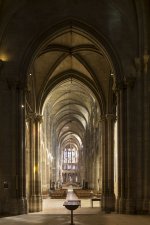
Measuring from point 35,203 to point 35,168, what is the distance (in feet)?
9.06

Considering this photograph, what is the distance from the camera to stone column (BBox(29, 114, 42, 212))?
3269 cm

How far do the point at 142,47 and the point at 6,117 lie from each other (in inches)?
330

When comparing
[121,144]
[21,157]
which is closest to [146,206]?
[121,144]

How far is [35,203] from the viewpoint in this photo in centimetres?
3256

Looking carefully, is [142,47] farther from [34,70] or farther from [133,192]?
[34,70]

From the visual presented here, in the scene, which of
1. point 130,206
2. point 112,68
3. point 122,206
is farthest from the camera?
point 112,68

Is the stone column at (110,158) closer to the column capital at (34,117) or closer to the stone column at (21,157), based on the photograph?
the column capital at (34,117)

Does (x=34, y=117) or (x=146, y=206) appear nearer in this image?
(x=146, y=206)

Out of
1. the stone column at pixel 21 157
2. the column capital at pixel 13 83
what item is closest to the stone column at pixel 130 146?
the stone column at pixel 21 157

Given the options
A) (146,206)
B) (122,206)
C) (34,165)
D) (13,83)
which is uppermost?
(13,83)

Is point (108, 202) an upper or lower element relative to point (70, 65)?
lower

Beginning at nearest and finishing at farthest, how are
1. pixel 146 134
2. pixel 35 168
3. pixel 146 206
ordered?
pixel 146 206, pixel 146 134, pixel 35 168

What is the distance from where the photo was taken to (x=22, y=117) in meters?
25.4

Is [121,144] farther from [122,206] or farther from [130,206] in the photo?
[130,206]
